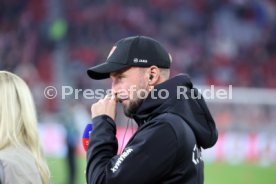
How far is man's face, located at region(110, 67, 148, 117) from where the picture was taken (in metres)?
3.53

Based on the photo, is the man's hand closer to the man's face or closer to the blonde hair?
the man's face

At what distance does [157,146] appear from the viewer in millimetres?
3299

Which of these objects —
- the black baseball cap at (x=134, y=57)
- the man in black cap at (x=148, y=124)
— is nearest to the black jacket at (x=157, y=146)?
the man in black cap at (x=148, y=124)

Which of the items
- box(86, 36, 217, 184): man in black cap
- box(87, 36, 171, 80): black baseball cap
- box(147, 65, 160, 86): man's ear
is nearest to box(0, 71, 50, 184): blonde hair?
box(86, 36, 217, 184): man in black cap

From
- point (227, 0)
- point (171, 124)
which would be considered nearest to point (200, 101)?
point (171, 124)

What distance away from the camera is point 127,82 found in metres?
3.55

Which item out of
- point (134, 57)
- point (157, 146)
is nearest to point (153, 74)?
point (134, 57)

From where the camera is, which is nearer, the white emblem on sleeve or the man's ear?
the white emblem on sleeve

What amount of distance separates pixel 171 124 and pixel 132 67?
40 cm

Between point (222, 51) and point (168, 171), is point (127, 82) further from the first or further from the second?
point (222, 51)

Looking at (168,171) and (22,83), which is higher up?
Answer: (22,83)

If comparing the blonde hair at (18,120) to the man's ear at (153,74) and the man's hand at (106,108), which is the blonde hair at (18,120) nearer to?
the man's hand at (106,108)

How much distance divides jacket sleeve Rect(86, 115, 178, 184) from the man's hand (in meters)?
0.21

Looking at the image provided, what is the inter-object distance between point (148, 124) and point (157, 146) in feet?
0.46
